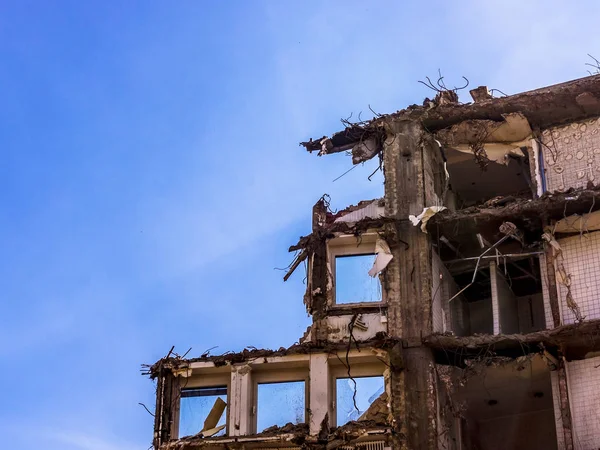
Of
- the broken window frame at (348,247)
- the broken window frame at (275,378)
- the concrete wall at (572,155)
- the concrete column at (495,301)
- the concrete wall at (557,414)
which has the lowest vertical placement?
the concrete wall at (557,414)

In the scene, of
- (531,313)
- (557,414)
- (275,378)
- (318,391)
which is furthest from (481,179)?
(275,378)

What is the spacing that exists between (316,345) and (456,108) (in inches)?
376

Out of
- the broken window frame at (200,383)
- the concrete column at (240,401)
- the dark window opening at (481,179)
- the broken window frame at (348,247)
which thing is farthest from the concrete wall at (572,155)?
the broken window frame at (200,383)

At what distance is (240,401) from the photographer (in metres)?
34.5

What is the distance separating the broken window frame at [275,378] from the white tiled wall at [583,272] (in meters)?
8.20

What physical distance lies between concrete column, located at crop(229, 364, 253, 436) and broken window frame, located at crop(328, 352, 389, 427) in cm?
263

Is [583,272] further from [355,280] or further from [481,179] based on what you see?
[355,280]

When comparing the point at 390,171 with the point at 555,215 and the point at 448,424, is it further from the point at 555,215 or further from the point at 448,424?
the point at 448,424

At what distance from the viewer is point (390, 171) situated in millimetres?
37531

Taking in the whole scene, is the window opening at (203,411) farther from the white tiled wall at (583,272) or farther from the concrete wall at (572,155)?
the concrete wall at (572,155)

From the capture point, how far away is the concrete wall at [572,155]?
35812 mm

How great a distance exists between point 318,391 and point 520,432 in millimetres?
7899

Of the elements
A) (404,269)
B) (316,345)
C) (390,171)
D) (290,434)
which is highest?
(390,171)

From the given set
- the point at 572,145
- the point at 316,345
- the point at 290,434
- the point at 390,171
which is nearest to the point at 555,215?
the point at 572,145
